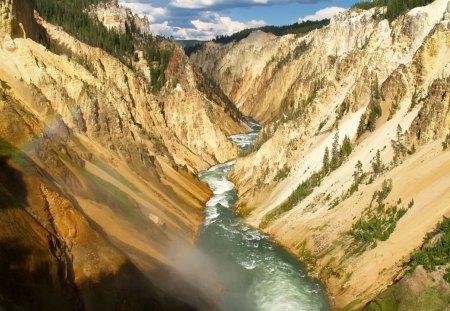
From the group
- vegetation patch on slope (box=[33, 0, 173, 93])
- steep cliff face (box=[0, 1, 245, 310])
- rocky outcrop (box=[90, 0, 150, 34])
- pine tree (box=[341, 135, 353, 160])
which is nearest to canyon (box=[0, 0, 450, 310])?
steep cliff face (box=[0, 1, 245, 310])

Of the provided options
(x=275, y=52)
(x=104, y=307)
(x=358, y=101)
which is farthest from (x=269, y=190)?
(x=275, y=52)

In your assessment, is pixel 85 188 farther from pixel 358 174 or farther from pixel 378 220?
pixel 358 174

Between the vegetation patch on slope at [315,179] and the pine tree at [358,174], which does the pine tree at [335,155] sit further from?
the pine tree at [358,174]

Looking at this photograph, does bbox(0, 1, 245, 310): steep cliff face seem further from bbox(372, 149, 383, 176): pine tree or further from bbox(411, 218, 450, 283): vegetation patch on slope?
bbox(372, 149, 383, 176): pine tree

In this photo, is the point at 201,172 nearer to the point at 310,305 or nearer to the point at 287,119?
the point at 287,119

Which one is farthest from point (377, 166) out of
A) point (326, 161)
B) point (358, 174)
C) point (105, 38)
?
point (105, 38)

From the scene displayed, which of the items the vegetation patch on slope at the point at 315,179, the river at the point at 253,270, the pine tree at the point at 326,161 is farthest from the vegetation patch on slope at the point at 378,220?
the pine tree at the point at 326,161
